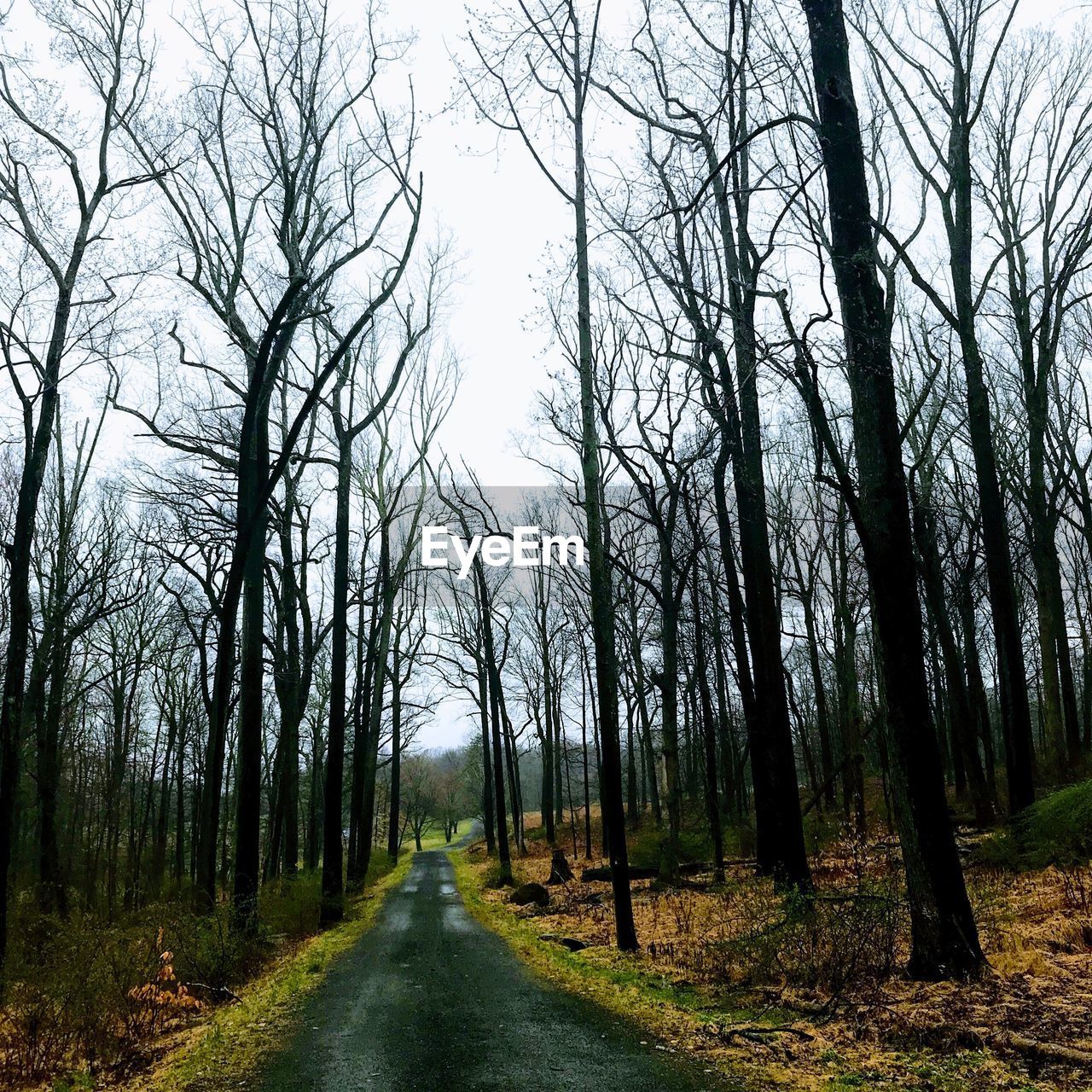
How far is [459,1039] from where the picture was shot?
5781mm

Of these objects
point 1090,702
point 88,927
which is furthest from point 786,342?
point 1090,702

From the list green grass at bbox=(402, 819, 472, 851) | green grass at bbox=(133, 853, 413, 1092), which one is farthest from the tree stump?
green grass at bbox=(402, 819, 472, 851)

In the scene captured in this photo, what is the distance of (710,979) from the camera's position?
716 centimetres

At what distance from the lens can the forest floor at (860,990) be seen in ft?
14.4

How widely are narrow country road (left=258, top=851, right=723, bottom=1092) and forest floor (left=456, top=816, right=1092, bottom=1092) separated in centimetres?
37

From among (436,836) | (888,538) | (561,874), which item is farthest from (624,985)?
(436,836)

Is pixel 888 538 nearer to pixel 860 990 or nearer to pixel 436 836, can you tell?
pixel 860 990

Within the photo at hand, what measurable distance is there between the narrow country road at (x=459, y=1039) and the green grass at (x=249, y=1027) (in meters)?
0.20

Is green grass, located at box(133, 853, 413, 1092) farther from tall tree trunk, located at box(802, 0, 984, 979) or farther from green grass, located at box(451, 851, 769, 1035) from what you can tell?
tall tree trunk, located at box(802, 0, 984, 979)

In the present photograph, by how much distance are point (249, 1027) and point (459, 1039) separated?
2175mm

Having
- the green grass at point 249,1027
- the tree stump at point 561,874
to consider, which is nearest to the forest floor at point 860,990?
the green grass at point 249,1027

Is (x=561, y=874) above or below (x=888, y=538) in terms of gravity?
below

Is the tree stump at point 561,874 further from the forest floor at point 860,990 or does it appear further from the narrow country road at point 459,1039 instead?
the narrow country road at point 459,1039

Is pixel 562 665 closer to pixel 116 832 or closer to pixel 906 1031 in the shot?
pixel 116 832
